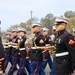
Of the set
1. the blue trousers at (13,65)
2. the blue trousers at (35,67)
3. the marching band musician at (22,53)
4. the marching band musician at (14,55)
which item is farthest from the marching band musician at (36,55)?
the blue trousers at (13,65)

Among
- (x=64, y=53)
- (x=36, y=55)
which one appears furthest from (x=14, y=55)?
(x=64, y=53)

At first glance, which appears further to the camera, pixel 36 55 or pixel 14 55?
pixel 14 55

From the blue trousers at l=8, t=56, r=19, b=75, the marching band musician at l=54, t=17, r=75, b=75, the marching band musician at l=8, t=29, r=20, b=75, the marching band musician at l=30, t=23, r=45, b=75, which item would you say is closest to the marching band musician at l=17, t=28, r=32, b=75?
the marching band musician at l=8, t=29, r=20, b=75

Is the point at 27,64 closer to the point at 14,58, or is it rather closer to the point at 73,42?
the point at 14,58

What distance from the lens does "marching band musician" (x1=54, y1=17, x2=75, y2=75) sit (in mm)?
5512

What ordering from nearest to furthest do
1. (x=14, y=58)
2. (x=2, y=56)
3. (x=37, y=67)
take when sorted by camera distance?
(x=2, y=56)
(x=37, y=67)
(x=14, y=58)

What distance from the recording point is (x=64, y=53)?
5.61 metres

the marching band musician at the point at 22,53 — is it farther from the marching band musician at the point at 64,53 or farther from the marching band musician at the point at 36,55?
the marching band musician at the point at 64,53

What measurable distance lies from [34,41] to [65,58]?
8.68 feet

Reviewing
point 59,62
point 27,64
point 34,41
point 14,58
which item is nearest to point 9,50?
point 14,58

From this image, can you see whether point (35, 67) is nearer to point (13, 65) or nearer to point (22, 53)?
point (22, 53)

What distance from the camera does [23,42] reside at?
917cm

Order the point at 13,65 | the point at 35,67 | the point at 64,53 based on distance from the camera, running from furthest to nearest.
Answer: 1. the point at 13,65
2. the point at 35,67
3. the point at 64,53

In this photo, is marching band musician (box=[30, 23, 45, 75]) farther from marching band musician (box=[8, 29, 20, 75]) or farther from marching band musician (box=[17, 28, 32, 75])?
marching band musician (box=[8, 29, 20, 75])
